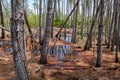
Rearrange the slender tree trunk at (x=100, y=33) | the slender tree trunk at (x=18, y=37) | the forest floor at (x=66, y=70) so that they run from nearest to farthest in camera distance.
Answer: the slender tree trunk at (x=18, y=37)
the forest floor at (x=66, y=70)
the slender tree trunk at (x=100, y=33)

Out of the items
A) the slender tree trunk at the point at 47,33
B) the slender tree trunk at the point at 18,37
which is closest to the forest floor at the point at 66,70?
the slender tree trunk at the point at 47,33

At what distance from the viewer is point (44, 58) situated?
35.3 ft

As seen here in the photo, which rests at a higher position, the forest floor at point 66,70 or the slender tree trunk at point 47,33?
the slender tree trunk at point 47,33

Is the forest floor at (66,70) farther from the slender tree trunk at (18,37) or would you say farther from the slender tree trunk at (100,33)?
the slender tree trunk at (18,37)

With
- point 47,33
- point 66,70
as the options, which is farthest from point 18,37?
point 47,33

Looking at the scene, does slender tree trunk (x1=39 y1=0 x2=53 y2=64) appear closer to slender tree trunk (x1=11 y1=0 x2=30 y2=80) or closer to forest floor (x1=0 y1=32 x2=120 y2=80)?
forest floor (x1=0 y1=32 x2=120 y2=80)

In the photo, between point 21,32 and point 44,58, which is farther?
point 44,58

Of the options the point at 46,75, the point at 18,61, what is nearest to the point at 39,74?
the point at 46,75

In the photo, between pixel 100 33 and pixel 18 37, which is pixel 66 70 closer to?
pixel 100 33

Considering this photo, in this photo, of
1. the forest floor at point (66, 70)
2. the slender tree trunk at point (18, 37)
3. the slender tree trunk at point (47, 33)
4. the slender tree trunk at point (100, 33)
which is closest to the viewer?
the slender tree trunk at point (18, 37)

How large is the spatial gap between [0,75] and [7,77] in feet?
1.28

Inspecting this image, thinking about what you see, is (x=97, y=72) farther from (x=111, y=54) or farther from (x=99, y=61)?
(x=111, y=54)

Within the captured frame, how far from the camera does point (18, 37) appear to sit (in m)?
4.87

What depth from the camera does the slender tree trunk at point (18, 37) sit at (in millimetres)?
4773
